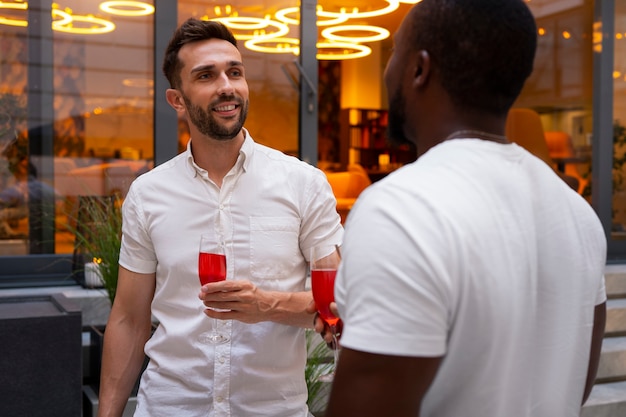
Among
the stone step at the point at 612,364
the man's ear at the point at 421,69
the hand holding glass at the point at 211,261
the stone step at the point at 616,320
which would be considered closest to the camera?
the man's ear at the point at 421,69

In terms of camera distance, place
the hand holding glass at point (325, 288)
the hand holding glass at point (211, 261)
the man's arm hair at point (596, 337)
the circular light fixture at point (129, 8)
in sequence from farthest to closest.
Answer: the circular light fixture at point (129, 8)
the hand holding glass at point (211, 261)
the hand holding glass at point (325, 288)
the man's arm hair at point (596, 337)

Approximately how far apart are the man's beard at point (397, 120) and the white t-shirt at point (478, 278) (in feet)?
0.25

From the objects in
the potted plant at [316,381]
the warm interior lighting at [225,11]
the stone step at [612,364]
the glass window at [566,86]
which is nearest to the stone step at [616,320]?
the stone step at [612,364]

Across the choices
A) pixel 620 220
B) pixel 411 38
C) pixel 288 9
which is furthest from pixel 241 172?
pixel 620 220

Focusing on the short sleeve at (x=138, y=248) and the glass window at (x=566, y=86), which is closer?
the short sleeve at (x=138, y=248)

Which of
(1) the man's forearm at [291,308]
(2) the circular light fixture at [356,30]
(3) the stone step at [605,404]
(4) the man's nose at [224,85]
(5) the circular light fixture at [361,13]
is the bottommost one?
(3) the stone step at [605,404]

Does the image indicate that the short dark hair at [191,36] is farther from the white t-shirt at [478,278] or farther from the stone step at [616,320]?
the stone step at [616,320]

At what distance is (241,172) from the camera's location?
189 centimetres

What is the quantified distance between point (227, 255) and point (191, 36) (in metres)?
0.55

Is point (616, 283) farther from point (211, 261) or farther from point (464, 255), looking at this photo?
point (464, 255)

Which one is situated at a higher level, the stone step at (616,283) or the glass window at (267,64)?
the glass window at (267,64)

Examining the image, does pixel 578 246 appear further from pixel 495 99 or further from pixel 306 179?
pixel 306 179

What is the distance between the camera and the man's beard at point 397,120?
962 mm

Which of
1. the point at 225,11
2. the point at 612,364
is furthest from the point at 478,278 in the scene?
the point at 225,11
